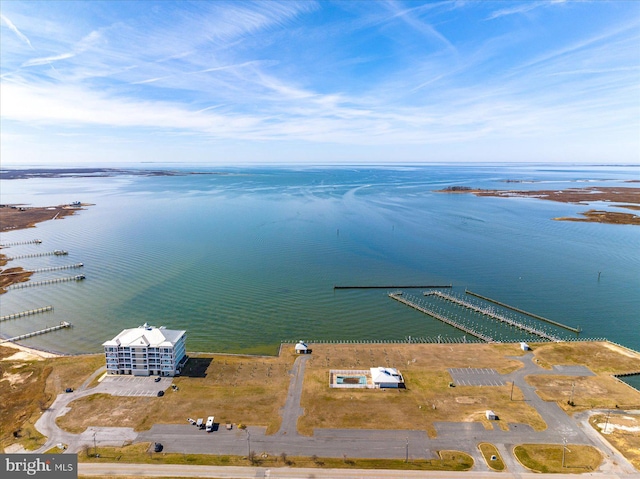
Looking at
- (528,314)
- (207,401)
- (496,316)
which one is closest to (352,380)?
(207,401)

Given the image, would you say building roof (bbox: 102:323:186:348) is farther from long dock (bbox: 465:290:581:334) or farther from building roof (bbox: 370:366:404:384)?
long dock (bbox: 465:290:581:334)

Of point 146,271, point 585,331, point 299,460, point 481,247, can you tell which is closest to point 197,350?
point 299,460

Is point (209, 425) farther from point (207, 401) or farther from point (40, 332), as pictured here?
point (40, 332)

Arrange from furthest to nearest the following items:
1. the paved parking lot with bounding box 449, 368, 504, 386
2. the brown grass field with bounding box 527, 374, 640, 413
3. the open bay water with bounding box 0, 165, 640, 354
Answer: the open bay water with bounding box 0, 165, 640, 354
the paved parking lot with bounding box 449, 368, 504, 386
the brown grass field with bounding box 527, 374, 640, 413

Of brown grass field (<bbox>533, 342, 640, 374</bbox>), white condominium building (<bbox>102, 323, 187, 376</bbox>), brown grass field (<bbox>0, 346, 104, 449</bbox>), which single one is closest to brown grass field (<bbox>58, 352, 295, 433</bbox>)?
white condominium building (<bbox>102, 323, 187, 376</bbox>)

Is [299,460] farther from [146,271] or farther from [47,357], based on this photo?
[146,271]

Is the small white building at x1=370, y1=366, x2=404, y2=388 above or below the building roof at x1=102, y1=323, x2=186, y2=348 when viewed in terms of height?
below
